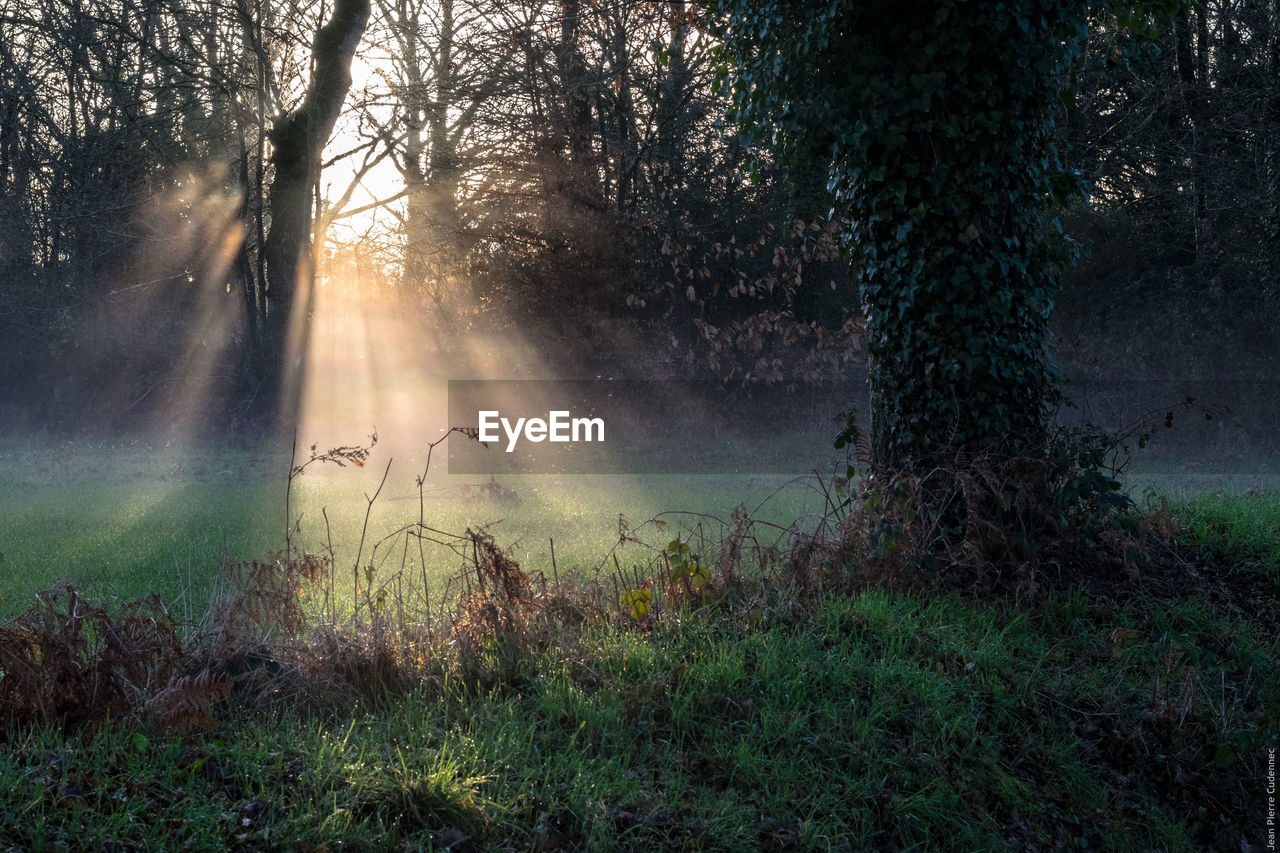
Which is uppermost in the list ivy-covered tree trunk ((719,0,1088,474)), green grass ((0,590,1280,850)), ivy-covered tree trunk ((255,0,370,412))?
ivy-covered tree trunk ((255,0,370,412))

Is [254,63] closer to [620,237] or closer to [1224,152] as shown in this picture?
[620,237]

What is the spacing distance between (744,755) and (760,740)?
0.18 meters

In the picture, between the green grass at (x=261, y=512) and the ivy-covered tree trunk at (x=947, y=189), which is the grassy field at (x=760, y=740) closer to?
the green grass at (x=261, y=512)

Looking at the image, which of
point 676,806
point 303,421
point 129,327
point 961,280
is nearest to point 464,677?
point 676,806

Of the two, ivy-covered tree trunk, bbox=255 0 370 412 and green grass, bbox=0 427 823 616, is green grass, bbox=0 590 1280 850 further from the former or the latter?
ivy-covered tree trunk, bbox=255 0 370 412

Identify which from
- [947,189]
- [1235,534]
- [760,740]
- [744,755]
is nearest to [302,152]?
[947,189]

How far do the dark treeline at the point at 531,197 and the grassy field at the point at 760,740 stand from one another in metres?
12.8

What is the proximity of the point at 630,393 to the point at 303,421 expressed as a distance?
7.37m

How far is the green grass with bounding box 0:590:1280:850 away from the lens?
136 inches

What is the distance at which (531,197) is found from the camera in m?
20.9

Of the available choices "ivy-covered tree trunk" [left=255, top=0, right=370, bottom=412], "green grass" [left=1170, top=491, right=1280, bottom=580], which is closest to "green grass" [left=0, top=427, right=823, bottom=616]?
"green grass" [left=1170, top=491, right=1280, bottom=580]

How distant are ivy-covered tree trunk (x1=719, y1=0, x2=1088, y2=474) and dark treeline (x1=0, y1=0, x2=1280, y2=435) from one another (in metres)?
10.8

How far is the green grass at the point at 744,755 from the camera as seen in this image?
3.46m

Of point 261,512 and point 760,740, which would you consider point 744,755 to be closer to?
point 760,740
